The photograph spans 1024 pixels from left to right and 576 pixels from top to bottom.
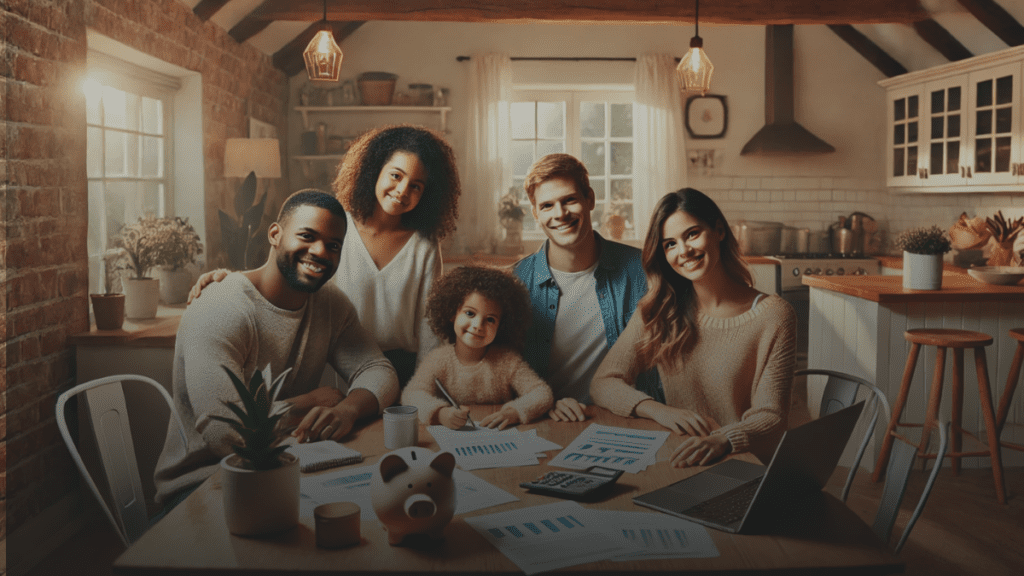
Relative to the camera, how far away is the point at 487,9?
5.22m

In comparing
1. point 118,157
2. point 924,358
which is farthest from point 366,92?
point 924,358

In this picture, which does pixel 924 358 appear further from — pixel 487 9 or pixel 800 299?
pixel 487 9

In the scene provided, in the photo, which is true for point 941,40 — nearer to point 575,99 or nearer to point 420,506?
point 575,99

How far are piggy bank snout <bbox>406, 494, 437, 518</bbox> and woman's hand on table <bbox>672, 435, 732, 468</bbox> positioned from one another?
66cm

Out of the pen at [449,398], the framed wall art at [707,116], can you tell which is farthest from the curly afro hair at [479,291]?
the framed wall art at [707,116]

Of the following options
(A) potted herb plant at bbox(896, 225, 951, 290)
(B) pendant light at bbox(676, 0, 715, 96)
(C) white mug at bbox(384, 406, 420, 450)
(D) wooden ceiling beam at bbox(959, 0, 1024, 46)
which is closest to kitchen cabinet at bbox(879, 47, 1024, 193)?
(D) wooden ceiling beam at bbox(959, 0, 1024, 46)

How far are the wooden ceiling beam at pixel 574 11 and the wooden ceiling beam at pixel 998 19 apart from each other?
721 mm

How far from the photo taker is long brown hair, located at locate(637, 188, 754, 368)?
2.17m

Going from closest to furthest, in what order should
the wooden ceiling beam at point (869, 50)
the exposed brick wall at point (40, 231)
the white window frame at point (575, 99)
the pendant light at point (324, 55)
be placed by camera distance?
the exposed brick wall at point (40, 231) < the pendant light at point (324, 55) < the wooden ceiling beam at point (869, 50) < the white window frame at point (575, 99)

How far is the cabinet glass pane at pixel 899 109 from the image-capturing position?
19.8 feet

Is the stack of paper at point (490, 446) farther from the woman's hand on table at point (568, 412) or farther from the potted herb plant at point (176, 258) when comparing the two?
the potted herb plant at point (176, 258)

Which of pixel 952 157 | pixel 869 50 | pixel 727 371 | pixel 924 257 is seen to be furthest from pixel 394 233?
pixel 869 50

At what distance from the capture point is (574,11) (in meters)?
5.24

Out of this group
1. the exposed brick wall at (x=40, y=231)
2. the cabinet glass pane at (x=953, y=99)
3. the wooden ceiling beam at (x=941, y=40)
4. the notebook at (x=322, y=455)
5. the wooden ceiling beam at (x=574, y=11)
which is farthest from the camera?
the wooden ceiling beam at (x=941, y=40)
